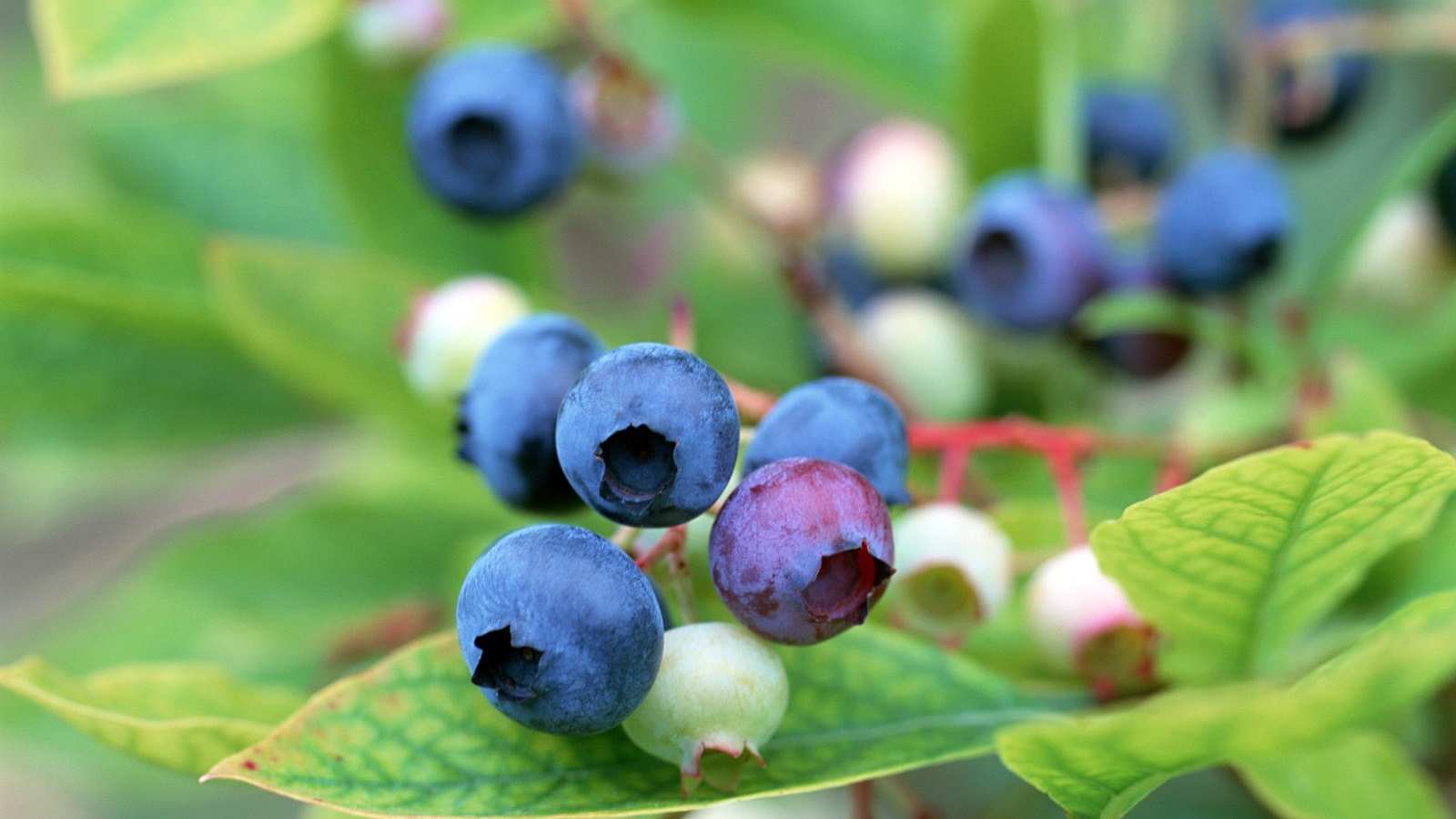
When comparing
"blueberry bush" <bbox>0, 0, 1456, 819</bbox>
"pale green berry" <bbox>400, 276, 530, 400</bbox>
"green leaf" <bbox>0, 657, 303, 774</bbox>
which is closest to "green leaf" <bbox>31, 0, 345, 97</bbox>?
"blueberry bush" <bbox>0, 0, 1456, 819</bbox>

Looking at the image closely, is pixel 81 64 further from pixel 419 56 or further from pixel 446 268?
pixel 446 268

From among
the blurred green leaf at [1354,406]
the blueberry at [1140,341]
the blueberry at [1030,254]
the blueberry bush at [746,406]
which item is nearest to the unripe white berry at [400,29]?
the blueberry bush at [746,406]

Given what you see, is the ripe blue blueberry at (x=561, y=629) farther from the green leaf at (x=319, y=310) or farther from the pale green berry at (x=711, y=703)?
the green leaf at (x=319, y=310)

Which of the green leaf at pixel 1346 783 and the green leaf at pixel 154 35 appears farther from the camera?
the green leaf at pixel 154 35

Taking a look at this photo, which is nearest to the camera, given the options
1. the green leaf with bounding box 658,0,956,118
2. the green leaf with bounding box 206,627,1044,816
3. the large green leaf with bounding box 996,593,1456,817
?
the large green leaf with bounding box 996,593,1456,817

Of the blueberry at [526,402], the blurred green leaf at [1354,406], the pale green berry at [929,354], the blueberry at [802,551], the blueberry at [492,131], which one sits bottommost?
the blueberry at [802,551]

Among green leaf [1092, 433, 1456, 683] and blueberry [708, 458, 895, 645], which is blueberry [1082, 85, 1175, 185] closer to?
green leaf [1092, 433, 1456, 683]

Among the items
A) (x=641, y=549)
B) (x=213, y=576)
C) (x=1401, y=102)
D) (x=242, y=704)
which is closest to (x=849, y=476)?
(x=641, y=549)
